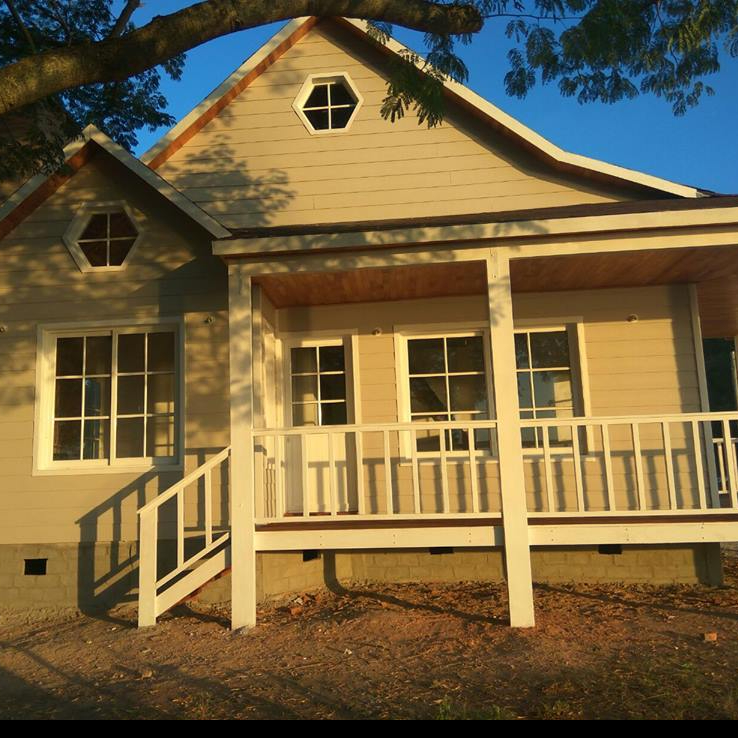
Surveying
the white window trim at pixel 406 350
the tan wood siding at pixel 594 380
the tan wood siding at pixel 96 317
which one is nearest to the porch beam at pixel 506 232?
the tan wood siding at pixel 96 317

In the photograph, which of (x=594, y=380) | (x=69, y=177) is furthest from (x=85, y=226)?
(x=594, y=380)

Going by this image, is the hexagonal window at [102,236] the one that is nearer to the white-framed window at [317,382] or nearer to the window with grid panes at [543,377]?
the white-framed window at [317,382]

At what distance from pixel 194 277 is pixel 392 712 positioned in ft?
16.5

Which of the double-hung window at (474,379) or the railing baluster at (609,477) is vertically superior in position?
the double-hung window at (474,379)

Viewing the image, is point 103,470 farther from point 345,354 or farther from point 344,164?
point 344,164

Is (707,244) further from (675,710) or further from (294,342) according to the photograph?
(294,342)

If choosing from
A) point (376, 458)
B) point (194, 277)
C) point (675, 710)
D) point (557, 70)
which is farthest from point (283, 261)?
point (675, 710)

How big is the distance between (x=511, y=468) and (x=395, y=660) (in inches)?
78.1

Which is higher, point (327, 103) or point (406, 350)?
point (327, 103)

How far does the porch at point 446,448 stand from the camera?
249 inches

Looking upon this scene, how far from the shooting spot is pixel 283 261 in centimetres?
673

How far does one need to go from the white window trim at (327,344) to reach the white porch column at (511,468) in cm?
243

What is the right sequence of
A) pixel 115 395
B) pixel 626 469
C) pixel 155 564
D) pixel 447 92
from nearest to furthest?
1. pixel 155 564
2. pixel 115 395
3. pixel 626 469
4. pixel 447 92

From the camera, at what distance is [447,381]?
8.54 meters
